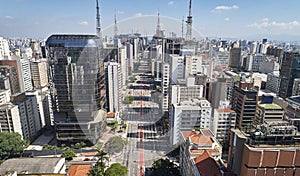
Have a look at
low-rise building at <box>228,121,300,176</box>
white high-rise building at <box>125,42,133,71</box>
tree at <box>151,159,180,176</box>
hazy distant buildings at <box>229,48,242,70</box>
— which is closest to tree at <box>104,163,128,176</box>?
tree at <box>151,159,180,176</box>

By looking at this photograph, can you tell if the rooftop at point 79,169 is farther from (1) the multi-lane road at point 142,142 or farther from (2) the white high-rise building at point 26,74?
(2) the white high-rise building at point 26,74

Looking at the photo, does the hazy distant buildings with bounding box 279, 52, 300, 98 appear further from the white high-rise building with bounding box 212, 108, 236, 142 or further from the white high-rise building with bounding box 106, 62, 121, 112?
the white high-rise building with bounding box 106, 62, 121, 112

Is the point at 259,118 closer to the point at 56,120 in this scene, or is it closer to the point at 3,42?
the point at 56,120

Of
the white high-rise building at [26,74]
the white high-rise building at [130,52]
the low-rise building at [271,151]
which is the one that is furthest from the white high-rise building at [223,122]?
the white high-rise building at [130,52]

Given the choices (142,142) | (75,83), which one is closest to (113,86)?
(142,142)

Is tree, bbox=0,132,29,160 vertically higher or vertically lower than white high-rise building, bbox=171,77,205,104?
lower

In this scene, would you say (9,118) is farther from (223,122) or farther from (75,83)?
(223,122)

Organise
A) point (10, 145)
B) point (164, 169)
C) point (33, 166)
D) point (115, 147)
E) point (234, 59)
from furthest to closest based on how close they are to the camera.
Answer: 1. point (234, 59)
2. point (115, 147)
3. point (10, 145)
4. point (164, 169)
5. point (33, 166)
